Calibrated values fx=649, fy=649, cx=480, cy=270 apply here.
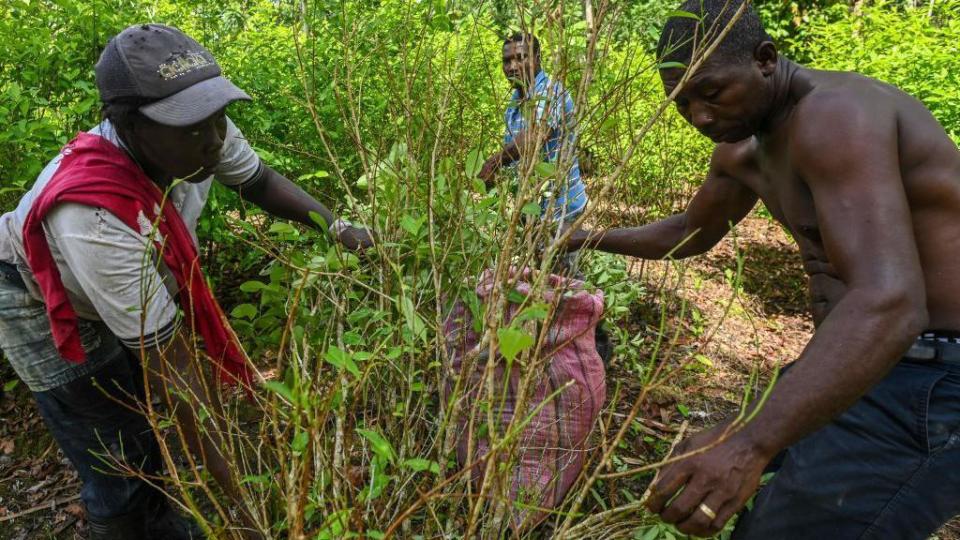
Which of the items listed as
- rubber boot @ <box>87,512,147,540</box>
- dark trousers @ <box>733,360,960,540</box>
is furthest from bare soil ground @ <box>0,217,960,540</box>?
rubber boot @ <box>87,512,147,540</box>

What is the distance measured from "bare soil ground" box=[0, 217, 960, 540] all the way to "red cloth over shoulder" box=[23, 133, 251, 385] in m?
1.31

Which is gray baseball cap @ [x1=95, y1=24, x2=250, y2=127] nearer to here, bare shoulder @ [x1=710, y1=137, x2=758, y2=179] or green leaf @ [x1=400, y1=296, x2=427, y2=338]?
green leaf @ [x1=400, y1=296, x2=427, y2=338]

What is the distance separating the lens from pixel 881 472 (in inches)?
61.7

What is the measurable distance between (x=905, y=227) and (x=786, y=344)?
377 cm

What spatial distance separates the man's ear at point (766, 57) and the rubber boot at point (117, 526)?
8.16 ft

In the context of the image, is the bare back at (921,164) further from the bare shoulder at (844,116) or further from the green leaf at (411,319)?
the green leaf at (411,319)

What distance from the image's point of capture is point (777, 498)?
5.35 feet

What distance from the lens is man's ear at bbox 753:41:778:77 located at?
1777 millimetres

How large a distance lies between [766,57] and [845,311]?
0.81 metres

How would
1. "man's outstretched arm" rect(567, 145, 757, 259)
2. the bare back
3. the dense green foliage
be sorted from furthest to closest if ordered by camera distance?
"man's outstretched arm" rect(567, 145, 757, 259) < the bare back < the dense green foliage

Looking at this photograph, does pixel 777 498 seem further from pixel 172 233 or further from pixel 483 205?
pixel 172 233

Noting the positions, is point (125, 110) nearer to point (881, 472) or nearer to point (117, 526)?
point (117, 526)

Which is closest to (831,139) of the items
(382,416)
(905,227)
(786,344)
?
(905,227)

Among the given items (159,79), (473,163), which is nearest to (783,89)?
(473,163)
